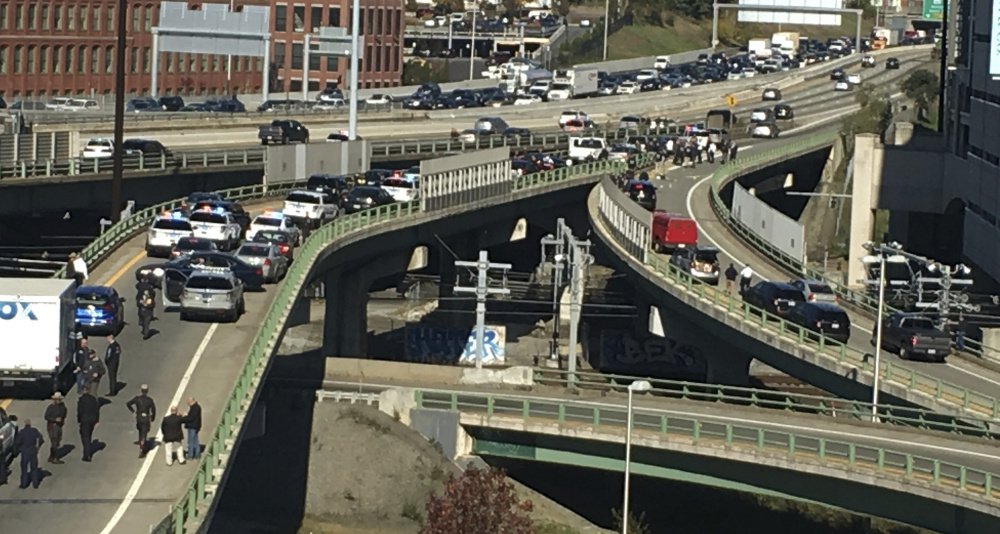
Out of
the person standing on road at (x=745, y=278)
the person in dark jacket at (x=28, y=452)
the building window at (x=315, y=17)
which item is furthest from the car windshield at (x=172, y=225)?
the building window at (x=315, y=17)

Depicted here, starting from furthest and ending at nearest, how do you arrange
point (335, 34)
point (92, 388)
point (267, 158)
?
point (335, 34) < point (267, 158) < point (92, 388)

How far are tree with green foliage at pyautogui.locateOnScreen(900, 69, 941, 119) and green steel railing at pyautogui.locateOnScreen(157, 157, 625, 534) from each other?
230ft

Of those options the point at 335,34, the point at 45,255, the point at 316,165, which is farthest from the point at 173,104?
the point at 45,255

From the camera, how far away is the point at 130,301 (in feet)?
185

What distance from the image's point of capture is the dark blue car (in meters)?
49.5

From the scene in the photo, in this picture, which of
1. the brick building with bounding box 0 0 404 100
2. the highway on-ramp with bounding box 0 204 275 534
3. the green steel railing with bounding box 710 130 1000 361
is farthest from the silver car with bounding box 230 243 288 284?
the brick building with bounding box 0 0 404 100

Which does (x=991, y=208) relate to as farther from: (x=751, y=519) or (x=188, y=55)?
(x=188, y=55)

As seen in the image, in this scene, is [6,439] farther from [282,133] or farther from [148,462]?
[282,133]

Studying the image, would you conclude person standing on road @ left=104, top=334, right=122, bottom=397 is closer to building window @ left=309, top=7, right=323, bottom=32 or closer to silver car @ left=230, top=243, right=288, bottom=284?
silver car @ left=230, top=243, right=288, bottom=284

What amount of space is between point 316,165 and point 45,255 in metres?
14.6

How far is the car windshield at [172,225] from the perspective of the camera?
211 ft

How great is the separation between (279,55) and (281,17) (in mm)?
3019

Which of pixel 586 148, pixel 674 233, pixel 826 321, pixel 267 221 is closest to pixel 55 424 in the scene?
pixel 267 221

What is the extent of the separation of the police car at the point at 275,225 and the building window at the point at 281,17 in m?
96.4
